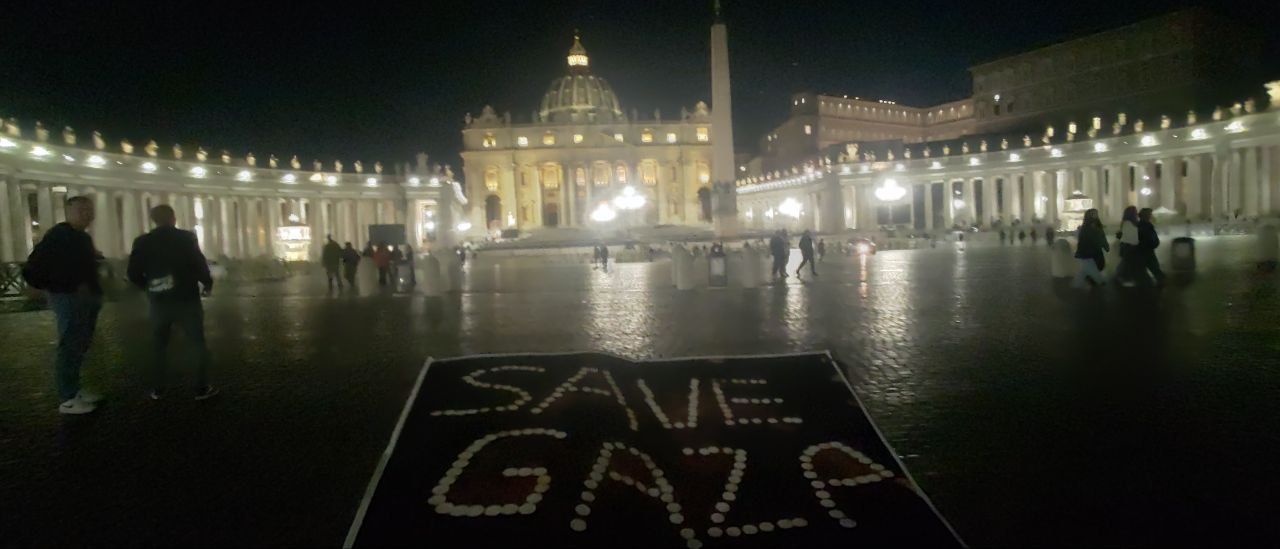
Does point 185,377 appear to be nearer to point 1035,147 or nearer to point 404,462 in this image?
point 404,462

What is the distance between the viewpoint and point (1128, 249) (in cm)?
1462

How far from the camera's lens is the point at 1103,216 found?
59031 millimetres

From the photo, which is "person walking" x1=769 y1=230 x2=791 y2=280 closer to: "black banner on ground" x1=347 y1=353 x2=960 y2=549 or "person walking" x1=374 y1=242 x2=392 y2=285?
"person walking" x1=374 y1=242 x2=392 y2=285

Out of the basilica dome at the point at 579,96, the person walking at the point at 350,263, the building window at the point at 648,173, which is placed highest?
the basilica dome at the point at 579,96

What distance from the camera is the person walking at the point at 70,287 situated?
6.22 metres

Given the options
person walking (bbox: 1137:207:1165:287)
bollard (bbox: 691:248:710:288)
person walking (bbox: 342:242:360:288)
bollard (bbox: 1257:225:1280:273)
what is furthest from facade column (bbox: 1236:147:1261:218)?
person walking (bbox: 342:242:360:288)

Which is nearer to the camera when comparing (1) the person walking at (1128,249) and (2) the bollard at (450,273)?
(1) the person walking at (1128,249)

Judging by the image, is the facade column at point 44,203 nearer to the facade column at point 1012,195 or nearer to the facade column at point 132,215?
the facade column at point 132,215

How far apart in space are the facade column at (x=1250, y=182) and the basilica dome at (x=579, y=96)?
67653mm

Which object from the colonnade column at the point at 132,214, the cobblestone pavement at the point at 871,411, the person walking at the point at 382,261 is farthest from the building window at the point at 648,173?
the cobblestone pavement at the point at 871,411

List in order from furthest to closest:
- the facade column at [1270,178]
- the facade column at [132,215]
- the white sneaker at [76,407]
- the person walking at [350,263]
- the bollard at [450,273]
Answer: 1. the facade column at [1270,178]
2. the facade column at [132,215]
3. the person walking at [350,263]
4. the bollard at [450,273]
5. the white sneaker at [76,407]

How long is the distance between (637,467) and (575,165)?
3781 inches

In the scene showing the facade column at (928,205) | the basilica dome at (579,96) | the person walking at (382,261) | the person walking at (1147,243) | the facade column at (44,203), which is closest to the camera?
the person walking at (1147,243)

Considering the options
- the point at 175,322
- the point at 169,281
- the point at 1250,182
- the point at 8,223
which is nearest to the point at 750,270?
the point at 175,322
